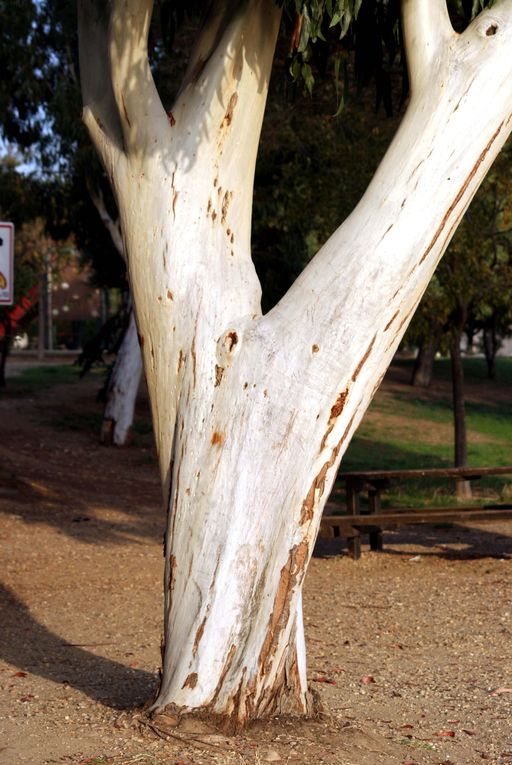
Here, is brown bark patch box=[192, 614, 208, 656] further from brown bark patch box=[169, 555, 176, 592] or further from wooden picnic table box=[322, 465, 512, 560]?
wooden picnic table box=[322, 465, 512, 560]

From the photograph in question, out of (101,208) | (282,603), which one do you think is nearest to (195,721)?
(282,603)

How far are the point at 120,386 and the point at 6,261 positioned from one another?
12.2 m

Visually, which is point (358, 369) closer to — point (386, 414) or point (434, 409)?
point (386, 414)

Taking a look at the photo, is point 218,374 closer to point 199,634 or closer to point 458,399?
point 199,634

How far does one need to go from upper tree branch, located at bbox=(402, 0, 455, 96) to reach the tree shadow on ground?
3.32 m

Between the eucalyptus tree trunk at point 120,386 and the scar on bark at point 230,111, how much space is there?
16.3 metres

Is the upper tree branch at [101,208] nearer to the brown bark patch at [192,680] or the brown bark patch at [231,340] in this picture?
the brown bark patch at [231,340]

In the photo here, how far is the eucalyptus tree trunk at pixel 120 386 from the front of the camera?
21203 mm

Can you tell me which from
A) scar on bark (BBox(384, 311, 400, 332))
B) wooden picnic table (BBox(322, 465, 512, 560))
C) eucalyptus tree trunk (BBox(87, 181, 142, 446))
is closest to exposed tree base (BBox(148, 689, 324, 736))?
scar on bark (BBox(384, 311, 400, 332))

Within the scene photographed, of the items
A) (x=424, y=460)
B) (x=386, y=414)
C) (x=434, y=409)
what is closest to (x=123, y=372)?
(x=424, y=460)

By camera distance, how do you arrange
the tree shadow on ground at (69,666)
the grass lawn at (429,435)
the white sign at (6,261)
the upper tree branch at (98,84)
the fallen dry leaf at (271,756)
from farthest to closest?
the grass lawn at (429,435)
the white sign at (6,261)
the tree shadow on ground at (69,666)
the upper tree branch at (98,84)
the fallen dry leaf at (271,756)

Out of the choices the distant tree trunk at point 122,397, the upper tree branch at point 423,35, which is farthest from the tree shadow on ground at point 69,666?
the distant tree trunk at point 122,397

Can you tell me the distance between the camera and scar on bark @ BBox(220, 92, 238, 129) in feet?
16.3

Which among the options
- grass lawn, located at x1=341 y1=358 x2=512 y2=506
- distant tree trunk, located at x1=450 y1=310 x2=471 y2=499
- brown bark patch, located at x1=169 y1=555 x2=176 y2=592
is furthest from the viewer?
grass lawn, located at x1=341 y1=358 x2=512 y2=506
